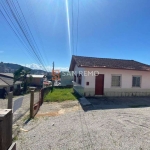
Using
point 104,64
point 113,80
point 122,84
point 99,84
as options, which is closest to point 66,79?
point 104,64

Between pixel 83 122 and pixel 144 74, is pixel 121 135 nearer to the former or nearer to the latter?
pixel 83 122

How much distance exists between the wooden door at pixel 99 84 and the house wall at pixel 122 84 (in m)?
0.27

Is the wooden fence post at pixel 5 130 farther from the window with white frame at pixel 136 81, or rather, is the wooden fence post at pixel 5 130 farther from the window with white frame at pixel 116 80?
the window with white frame at pixel 136 81

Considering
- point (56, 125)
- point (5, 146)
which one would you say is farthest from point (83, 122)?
point (5, 146)

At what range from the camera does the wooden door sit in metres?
12.4

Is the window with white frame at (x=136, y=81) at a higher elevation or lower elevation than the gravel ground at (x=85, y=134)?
higher

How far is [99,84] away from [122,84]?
2.26 meters

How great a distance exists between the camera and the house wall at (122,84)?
40.0 feet

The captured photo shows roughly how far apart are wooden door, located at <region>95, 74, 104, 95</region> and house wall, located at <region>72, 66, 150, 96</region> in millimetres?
275

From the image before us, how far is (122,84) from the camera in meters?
12.9

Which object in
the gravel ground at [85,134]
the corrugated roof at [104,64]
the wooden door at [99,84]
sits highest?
the corrugated roof at [104,64]

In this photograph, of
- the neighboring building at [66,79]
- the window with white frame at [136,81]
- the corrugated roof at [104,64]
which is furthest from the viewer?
the neighboring building at [66,79]

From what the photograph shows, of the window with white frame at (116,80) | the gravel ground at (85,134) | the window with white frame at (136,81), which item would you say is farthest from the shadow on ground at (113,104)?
the window with white frame at (136,81)

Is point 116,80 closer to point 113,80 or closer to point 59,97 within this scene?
point 113,80
